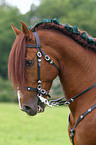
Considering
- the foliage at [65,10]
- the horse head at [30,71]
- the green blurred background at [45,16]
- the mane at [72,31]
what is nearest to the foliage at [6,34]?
A: the green blurred background at [45,16]

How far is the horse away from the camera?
131 inches

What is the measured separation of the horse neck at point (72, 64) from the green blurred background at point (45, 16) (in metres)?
46.6

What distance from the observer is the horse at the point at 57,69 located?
11.0 ft

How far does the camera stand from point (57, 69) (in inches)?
137

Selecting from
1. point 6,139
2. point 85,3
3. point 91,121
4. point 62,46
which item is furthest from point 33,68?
point 85,3

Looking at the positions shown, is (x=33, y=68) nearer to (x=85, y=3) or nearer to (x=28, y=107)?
(x=28, y=107)

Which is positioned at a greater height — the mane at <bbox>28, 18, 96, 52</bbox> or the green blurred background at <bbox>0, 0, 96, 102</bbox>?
the green blurred background at <bbox>0, 0, 96, 102</bbox>

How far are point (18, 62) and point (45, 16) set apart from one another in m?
64.7

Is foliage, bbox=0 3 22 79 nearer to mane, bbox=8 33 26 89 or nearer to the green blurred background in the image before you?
the green blurred background

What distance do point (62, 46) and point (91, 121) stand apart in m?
1.07

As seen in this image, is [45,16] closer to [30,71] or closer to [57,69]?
[57,69]

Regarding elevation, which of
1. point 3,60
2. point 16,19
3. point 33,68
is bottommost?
point 3,60

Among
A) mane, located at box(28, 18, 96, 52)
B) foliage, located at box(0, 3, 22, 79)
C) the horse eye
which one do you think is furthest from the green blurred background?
the horse eye

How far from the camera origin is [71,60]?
139 inches
